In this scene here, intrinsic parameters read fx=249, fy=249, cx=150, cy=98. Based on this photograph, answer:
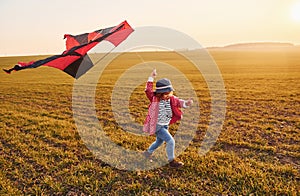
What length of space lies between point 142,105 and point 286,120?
6.26 meters

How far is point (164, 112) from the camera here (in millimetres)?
5188

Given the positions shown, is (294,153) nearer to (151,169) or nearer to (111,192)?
(151,169)

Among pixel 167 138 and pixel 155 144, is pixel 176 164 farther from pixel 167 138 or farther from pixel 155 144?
pixel 155 144

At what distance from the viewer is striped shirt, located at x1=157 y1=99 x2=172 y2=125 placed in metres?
5.18

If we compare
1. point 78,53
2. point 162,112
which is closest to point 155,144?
point 162,112

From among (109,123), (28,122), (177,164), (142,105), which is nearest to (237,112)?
(142,105)

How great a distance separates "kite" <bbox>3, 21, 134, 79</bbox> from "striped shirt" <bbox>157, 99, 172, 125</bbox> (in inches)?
66.9

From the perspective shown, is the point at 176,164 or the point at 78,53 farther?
the point at 176,164

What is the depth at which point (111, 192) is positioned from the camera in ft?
14.5

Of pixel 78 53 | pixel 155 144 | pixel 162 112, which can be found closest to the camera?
pixel 78 53

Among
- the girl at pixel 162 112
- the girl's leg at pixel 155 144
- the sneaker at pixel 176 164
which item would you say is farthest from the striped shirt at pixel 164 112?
the sneaker at pixel 176 164

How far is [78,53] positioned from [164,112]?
2058 mm

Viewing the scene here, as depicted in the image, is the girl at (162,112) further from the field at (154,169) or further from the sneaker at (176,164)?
the field at (154,169)

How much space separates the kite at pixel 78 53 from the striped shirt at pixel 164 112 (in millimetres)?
1700
